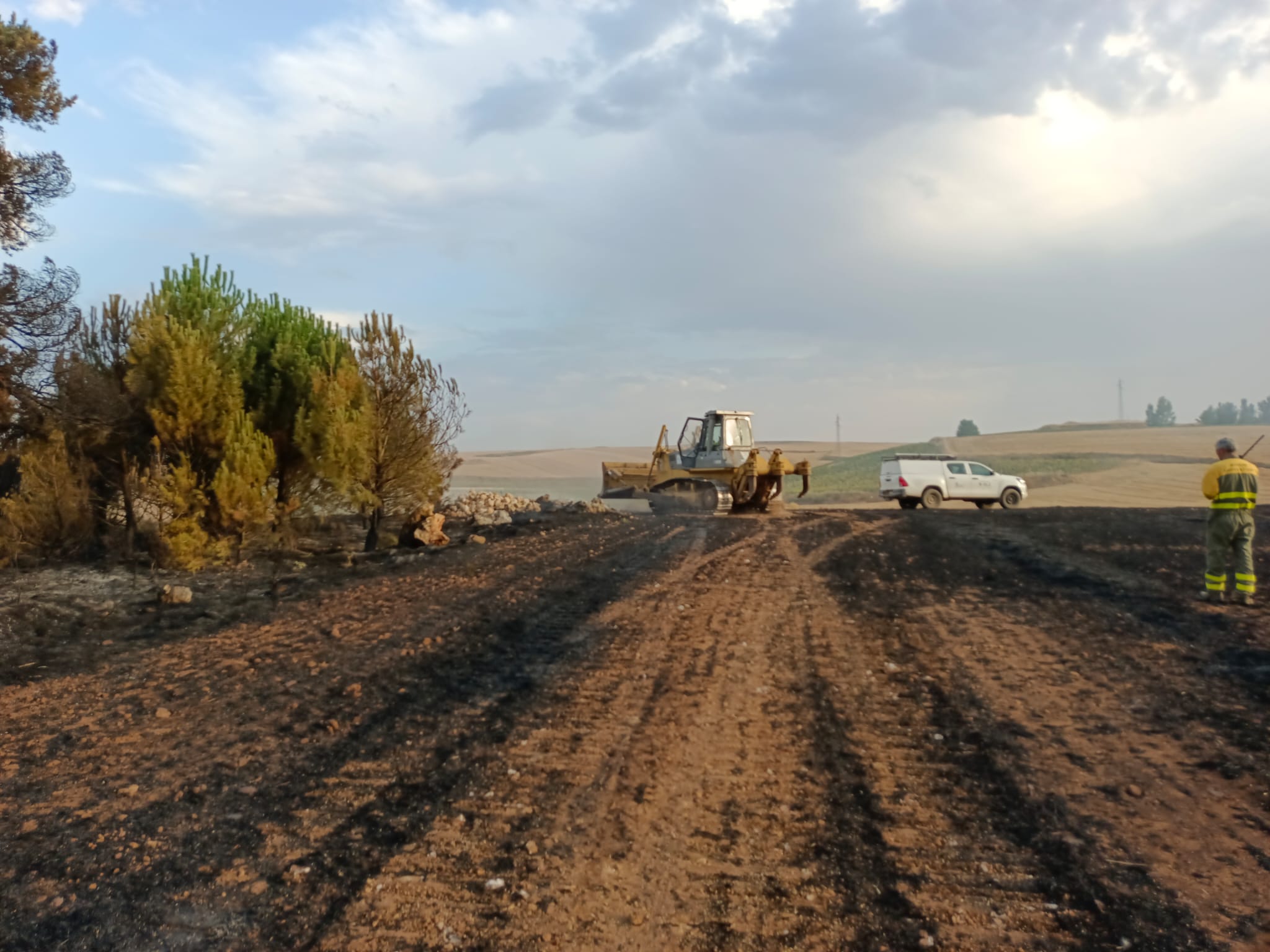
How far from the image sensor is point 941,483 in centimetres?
2741

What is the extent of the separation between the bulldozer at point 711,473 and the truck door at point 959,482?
20.7 feet

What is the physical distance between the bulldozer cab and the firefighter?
1468 centimetres

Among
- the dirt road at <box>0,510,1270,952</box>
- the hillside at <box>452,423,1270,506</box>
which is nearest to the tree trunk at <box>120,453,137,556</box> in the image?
the dirt road at <box>0,510,1270,952</box>

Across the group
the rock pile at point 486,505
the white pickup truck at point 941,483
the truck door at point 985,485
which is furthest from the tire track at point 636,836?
the truck door at point 985,485

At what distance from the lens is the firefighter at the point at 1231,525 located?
9.24 meters

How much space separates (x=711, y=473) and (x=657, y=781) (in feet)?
63.5

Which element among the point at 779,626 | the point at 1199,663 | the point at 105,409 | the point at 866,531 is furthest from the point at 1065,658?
the point at 105,409

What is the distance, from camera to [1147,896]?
150 inches

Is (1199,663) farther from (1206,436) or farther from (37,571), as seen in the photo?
(1206,436)

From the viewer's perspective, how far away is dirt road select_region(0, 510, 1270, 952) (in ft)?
12.2

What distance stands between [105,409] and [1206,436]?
270 feet

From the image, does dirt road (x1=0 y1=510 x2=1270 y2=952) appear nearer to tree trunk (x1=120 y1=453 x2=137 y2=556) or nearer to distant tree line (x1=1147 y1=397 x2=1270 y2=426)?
tree trunk (x1=120 y1=453 x2=137 y2=556)

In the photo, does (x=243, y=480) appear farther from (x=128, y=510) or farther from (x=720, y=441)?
(x=720, y=441)

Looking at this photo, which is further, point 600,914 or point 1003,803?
point 1003,803
